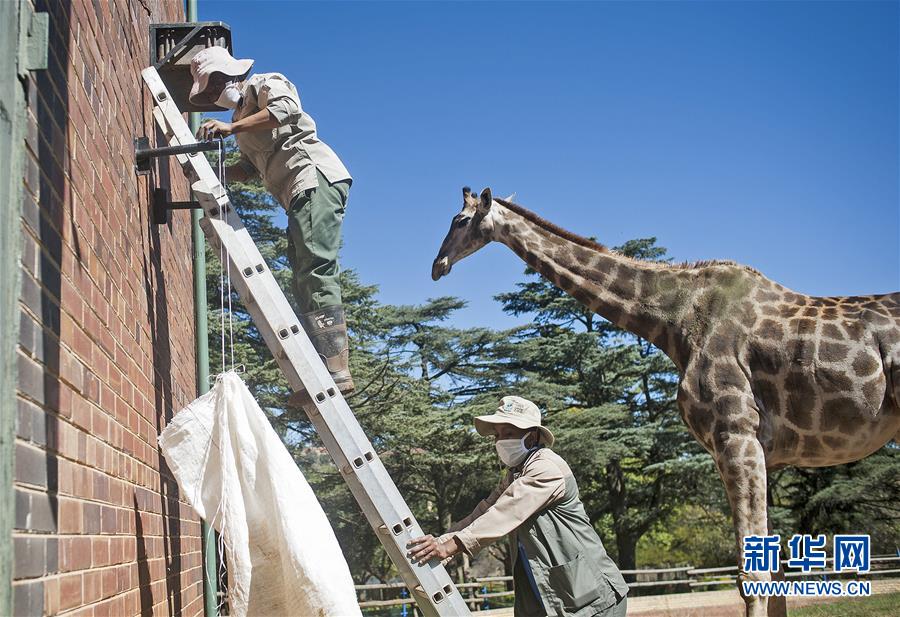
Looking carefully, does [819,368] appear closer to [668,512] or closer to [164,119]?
[164,119]

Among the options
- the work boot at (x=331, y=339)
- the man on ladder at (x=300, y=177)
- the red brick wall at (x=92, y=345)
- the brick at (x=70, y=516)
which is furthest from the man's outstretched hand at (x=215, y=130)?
the brick at (x=70, y=516)

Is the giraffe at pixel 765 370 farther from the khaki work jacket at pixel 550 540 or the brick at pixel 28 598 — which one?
the brick at pixel 28 598

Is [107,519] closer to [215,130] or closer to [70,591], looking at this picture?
[70,591]

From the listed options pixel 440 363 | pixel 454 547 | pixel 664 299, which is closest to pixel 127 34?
pixel 454 547

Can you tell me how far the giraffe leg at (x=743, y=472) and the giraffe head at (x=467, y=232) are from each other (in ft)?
9.28

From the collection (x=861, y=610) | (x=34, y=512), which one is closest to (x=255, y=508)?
(x=34, y=512)

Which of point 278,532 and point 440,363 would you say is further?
point 440,363

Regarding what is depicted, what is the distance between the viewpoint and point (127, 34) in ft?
14.3

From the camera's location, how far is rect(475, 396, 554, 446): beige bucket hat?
458cm

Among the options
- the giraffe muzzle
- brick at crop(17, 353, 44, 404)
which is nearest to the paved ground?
the giraffe muzzle

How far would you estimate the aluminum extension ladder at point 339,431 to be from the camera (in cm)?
387

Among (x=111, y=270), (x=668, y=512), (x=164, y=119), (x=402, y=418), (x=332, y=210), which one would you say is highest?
(x=164, y=119)

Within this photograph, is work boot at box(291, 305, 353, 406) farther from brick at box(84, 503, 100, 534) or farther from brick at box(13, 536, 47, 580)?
brick at box(13, 536, 47, 580)

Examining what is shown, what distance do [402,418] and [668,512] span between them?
1089 centimetres
